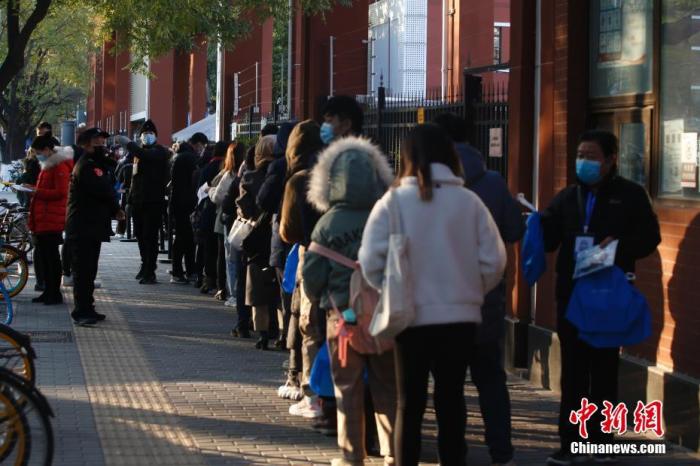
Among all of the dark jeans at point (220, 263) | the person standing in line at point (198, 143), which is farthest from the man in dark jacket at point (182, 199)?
the dark jeans at point (220, 263)

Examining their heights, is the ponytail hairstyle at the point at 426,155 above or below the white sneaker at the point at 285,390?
above

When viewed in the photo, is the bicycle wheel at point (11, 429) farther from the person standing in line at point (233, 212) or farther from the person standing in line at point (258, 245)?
the person standing in line at point (233, 212)

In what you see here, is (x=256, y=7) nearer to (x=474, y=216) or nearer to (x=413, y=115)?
(x=413, y=115)

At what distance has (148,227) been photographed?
16812 mm

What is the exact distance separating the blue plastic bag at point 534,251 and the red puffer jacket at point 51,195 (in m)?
8.06

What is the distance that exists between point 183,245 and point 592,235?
35.0ft

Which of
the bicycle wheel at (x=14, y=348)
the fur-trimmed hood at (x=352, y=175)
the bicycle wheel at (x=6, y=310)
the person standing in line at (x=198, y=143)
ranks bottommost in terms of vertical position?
the bicycle wheel at (x=6, y=310)

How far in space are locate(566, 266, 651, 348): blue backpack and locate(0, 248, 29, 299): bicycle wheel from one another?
9.13 metres

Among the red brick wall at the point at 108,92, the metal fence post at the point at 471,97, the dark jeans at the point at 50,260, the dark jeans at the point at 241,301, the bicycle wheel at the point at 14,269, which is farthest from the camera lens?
the red brick wall at the point at 108,92

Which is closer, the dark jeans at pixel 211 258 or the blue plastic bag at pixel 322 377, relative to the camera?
the blue plastic bag at pixel 322 377

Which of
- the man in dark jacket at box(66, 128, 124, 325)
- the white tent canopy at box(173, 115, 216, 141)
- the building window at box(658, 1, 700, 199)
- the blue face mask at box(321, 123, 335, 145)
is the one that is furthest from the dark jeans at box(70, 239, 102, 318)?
the white tent canopy at box(173, 115, 216, 141)

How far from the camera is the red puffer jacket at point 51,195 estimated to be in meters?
14.2

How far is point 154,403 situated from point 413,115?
5744 millimetres

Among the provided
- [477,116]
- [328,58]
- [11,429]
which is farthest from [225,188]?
[328,58]
